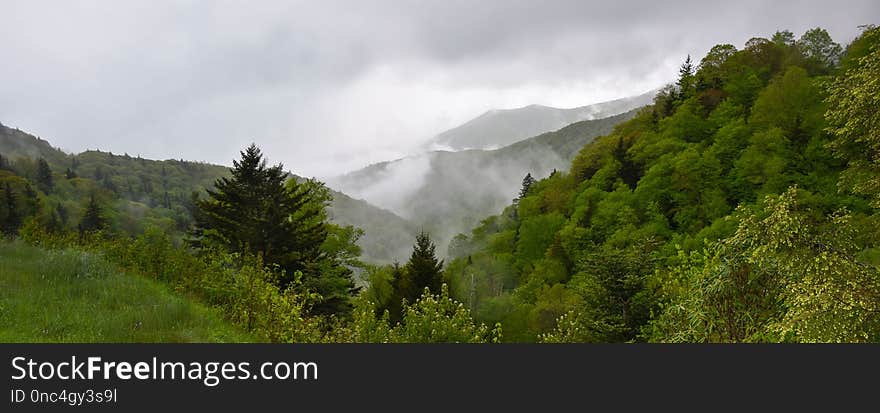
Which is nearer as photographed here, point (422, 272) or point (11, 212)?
point (422, 272)

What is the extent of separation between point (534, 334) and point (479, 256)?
34.8 m

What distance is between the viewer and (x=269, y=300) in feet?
41.0

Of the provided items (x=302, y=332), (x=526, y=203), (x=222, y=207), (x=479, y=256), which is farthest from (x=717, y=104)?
(x=302, y=332)

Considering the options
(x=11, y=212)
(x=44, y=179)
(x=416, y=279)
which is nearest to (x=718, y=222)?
(x=416, y=279)

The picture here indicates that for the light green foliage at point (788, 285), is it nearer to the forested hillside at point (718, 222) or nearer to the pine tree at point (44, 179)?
the forested hillside at point (718, 222)

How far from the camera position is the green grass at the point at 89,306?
351 inches

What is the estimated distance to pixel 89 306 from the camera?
10.2 meters

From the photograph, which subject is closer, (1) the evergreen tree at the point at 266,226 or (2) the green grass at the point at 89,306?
(2) the green grass at the point at 89,306

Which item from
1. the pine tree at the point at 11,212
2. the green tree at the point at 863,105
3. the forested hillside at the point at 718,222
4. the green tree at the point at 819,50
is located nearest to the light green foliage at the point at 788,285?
the forested hillside at the point at 718,222

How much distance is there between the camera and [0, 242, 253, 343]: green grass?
8906 millimetres

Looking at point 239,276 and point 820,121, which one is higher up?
point 820,121

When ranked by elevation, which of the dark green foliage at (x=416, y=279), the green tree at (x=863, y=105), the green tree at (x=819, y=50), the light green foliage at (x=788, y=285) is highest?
the green tree at (x=819, y=50)

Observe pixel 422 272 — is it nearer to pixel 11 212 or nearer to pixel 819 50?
pixel 819 50

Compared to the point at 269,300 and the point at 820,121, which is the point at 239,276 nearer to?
the point at 269,300
